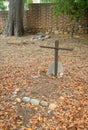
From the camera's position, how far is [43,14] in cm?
1390

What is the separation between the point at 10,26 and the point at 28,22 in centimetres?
172

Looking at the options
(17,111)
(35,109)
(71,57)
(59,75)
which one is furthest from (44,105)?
(71,57)

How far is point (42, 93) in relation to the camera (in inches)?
182

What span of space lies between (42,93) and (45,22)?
971 cm

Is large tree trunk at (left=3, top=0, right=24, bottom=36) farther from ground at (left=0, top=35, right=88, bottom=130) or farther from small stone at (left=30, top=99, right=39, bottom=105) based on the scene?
small stone at (left=30, top=99, right=39, bottom=105)

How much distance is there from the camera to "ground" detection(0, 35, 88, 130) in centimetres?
370

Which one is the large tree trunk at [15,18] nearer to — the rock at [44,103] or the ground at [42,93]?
the ground at [42,93]

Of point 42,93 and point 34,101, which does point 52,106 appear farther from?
point 42,93

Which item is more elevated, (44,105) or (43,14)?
(43,14)

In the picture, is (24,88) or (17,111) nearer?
(17,111)

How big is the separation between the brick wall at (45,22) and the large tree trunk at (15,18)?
1.42 m

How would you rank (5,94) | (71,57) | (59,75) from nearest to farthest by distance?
1. (5,94)
2. (59,75)
3. (71,57)

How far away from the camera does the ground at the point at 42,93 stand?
3695 mm

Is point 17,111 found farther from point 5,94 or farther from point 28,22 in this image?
point 28,22
